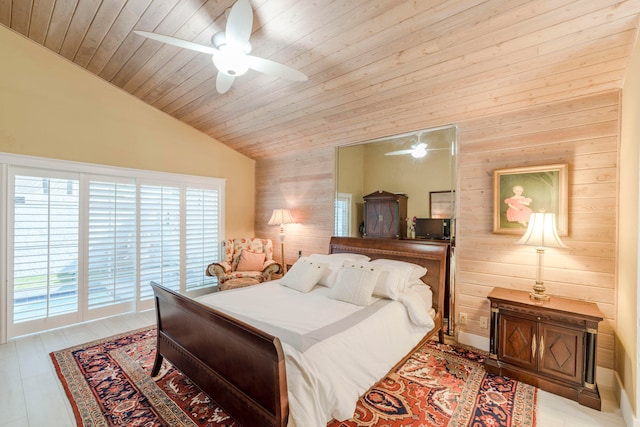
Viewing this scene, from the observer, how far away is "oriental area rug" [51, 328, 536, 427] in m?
2.09

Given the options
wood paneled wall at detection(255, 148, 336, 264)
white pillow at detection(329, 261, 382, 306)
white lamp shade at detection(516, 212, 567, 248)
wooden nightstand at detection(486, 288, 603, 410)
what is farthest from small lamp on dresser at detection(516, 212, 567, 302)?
wood paneled wall at detection(255, 148, 336, 264)

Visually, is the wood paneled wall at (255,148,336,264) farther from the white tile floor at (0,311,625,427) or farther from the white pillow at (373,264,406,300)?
the white tile floor at (0,311,625,427)

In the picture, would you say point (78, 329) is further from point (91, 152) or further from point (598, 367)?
point (598, 367)

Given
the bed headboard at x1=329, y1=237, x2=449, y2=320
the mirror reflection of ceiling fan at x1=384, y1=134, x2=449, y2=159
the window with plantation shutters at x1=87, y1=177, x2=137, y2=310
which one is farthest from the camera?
the window with plantation shutters at x1=87, y1=177, x2=137, y2=310

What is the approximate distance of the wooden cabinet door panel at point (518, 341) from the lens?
2508 mm

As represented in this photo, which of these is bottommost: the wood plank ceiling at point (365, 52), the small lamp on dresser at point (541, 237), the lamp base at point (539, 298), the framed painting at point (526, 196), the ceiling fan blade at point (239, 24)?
the lamp base at point (539, 298)

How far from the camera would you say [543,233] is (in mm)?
2480

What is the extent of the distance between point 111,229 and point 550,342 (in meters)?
5.15

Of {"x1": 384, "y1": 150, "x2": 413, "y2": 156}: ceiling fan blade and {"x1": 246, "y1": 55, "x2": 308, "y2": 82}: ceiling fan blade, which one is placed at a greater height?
{"x1": 246, "y1": 55, "x2": 308, "y2": 82}: ceiling fan blade

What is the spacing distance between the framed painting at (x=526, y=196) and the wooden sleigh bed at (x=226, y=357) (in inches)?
54.7

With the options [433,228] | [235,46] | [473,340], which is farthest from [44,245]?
[473,340]

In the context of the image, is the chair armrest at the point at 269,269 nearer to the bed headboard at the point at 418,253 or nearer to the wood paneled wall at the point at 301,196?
the wood paneled wall at the point at 301,196

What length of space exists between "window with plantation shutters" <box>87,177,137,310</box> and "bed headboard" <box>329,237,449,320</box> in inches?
122

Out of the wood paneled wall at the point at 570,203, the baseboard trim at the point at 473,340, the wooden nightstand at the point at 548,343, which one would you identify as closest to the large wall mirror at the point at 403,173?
the wood paneled wall at the point at 570,203
